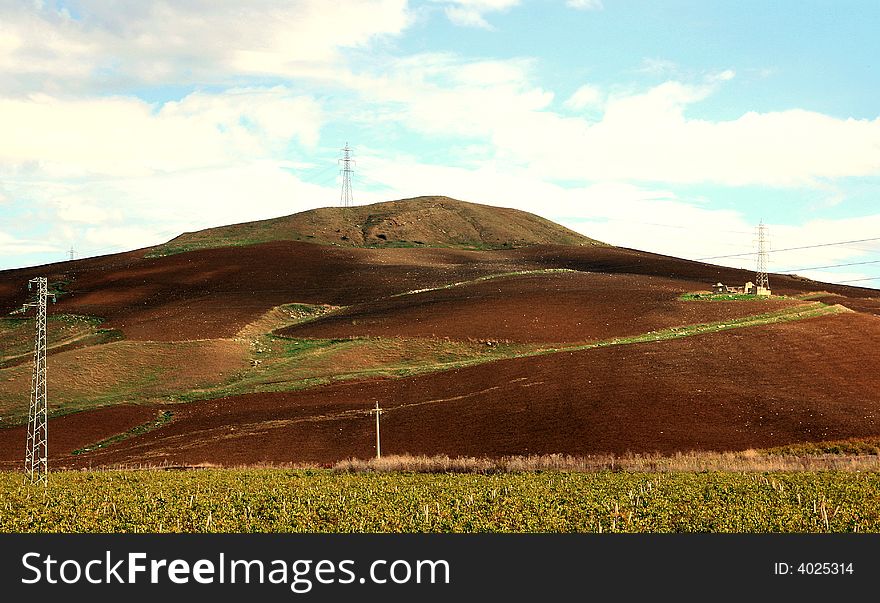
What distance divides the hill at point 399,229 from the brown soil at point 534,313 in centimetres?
5640

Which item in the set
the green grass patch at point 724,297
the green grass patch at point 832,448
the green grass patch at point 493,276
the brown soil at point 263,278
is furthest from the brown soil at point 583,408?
the green grass patch at point 493,276

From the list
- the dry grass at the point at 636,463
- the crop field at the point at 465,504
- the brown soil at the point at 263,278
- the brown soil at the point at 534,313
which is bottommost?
the dry grass at the point at 636,463

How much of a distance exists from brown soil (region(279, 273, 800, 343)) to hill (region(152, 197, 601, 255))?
56399 millimetres

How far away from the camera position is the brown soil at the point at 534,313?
84.7 m

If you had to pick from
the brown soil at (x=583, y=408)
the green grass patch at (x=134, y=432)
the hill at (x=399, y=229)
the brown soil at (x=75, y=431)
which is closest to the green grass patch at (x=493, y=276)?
the hill at (x=399, y=229)

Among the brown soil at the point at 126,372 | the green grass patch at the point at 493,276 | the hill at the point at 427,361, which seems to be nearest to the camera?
the hill at the point at 427,361

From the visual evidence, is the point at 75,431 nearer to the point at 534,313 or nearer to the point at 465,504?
the point at 465,504

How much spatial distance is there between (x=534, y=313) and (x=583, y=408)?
34.9 meters

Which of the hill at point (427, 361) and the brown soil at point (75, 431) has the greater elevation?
the hill at point (427, 361)

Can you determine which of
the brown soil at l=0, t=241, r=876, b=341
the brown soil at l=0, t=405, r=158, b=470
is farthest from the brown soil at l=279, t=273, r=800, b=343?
the brown soil at l=0, t=405, r=158, b=470

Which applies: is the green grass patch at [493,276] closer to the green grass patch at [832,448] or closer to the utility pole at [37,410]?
the utility pole at [37,410]

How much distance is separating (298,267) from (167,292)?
2015 centimetres

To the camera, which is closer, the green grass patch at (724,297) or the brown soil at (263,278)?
the green grass patch at (724,297)

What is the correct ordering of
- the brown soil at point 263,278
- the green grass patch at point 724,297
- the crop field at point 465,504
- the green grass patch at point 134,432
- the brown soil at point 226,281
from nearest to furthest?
1. the crop field at point 465,504
2. the green grass patch at point 134,432
3. the green grass patch at point 724,297
4. the brown soil at point 226,281
5. the brown soil at point 263,278
